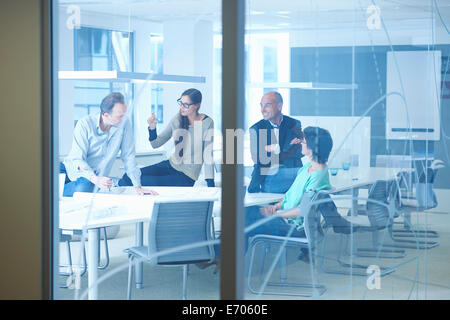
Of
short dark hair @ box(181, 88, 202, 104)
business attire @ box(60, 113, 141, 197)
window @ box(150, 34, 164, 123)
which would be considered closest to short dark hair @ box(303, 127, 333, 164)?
short dark hair @ box(181, 88, 202, 104)

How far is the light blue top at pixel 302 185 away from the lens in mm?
3992

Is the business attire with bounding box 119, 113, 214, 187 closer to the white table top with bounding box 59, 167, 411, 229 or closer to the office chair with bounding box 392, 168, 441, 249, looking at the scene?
the white table top with bounding box 59, 167, 411, 229

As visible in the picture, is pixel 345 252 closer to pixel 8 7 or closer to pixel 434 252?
pixel 434 252

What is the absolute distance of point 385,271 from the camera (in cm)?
394

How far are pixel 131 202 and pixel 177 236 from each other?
1.06 feet

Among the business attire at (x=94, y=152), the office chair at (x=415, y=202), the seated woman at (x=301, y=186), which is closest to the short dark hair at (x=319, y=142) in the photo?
the seated woman at (x=301, y=186)

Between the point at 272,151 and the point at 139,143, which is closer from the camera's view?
the point at 272,151

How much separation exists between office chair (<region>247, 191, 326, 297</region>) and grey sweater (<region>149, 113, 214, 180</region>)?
0.53 metres

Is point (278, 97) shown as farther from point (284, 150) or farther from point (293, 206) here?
point (293, 206)

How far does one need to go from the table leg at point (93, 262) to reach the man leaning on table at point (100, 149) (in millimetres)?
257

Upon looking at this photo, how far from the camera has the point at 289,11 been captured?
4.07 metres

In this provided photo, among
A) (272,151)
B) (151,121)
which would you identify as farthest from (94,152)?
(272,151)

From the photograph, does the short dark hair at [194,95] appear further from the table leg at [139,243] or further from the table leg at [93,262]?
the table leg at [93,262]

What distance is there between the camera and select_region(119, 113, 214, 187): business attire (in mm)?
4195
